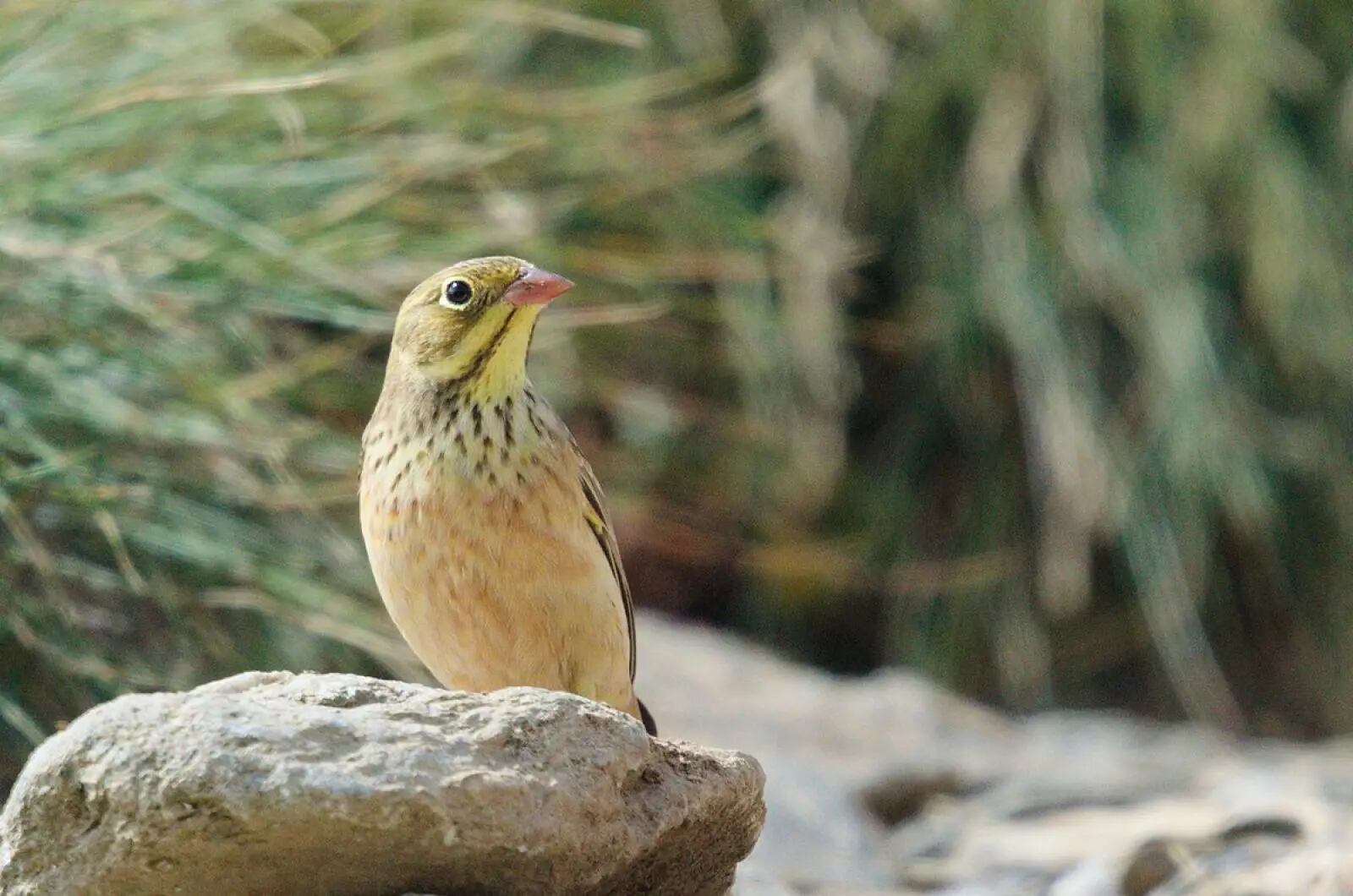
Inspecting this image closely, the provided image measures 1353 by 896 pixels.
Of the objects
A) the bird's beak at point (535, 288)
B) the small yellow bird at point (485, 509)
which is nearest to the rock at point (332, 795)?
the small yellow bird at point (485, 509)

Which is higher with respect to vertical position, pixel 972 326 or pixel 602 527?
pixel 972 326

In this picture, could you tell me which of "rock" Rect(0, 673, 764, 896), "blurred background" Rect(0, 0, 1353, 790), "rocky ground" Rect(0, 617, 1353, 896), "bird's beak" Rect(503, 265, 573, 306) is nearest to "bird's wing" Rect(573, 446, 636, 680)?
"bird's beak" Rect(503, 265, 573, 306)

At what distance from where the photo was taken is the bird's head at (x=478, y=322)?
3.34m

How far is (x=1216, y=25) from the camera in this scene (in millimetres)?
6926

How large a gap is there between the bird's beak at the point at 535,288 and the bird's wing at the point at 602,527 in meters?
0.35

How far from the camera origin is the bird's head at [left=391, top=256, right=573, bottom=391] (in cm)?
334

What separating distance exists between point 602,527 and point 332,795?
135cm

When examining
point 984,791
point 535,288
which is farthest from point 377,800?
point 984,791

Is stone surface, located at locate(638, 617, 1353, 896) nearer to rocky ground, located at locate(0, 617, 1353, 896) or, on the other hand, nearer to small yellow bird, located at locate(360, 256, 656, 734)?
rocky ground, located at locate(0, 617, 1353, 896)

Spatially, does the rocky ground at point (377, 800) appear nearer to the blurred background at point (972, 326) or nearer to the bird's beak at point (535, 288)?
the bird's beak at point (535, 288)

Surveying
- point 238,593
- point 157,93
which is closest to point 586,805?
point 238,593

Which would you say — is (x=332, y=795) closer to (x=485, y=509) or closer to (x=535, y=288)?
(x=485, y=509)

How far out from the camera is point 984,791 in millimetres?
5293

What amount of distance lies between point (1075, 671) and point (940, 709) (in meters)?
1.29
